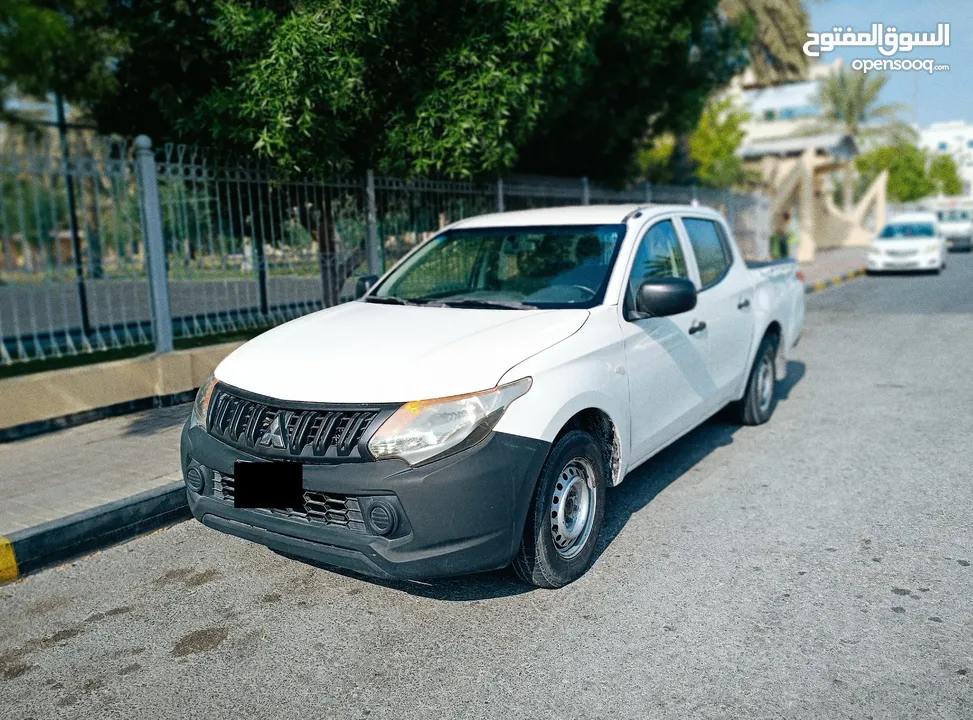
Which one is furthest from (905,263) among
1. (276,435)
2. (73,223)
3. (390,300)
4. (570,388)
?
(276,435)

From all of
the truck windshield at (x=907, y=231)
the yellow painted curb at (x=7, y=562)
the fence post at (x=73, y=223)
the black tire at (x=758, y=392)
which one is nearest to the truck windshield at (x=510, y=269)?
the black tire at (x=758, y=392)

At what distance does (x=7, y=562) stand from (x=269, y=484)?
1.68m

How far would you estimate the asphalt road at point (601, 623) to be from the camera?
2.90 metres

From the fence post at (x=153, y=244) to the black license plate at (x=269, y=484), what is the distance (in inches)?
160

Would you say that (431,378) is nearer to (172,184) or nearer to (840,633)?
(840,633)

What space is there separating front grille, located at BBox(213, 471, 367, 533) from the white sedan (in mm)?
21519

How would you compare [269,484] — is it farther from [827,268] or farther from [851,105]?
[851,105]

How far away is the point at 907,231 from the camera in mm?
22781

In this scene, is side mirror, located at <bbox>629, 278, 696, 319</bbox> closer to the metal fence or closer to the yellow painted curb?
the yellow painted curb

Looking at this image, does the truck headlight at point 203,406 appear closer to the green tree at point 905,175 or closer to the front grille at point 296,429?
the front grille at point 296,429

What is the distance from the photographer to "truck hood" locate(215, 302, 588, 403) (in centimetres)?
338

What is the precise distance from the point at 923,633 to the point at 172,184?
20.7 feet

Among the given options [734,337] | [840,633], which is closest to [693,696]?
[840,633]

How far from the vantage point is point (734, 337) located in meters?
5.69
